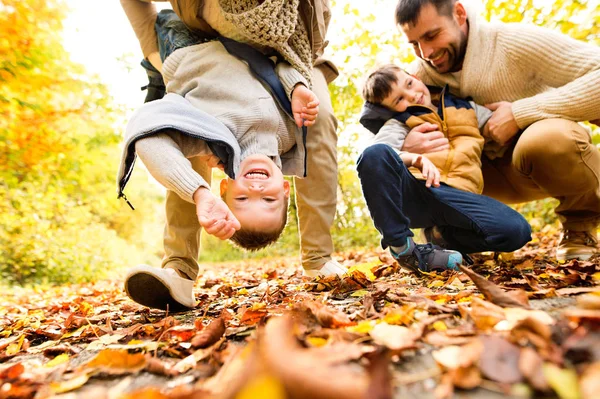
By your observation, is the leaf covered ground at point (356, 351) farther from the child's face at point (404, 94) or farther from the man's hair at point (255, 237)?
the child's face at point (404, 94)

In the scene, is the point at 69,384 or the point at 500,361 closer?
the point at 500,361

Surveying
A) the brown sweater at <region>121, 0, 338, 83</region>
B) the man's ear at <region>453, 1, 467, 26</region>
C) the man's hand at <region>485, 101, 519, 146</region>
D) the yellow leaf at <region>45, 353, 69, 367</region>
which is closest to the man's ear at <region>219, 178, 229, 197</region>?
the brown sweater at <region>121, 0, 338, 83</region>

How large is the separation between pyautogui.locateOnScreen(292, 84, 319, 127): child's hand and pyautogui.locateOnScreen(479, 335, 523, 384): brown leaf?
1613 mm

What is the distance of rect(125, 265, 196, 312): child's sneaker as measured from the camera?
1811 millimetres

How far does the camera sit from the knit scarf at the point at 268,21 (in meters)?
2.08

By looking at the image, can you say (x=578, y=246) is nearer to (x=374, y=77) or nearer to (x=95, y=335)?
(x=374, y=77)

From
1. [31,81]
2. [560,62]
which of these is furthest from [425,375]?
[31,81]

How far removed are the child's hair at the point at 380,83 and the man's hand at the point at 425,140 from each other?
302 mm

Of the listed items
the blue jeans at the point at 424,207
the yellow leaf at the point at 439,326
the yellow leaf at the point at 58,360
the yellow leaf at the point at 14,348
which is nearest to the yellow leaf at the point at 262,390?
the yellow leaf at the point at 439,326

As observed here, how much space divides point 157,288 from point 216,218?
1.73ft

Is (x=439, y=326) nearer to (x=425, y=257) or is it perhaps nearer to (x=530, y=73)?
(x=425, y=257)

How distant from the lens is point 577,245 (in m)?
2.50

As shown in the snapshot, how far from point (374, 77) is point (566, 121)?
3.69 ft

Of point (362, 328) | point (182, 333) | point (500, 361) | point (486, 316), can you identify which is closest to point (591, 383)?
point (500, 361)
